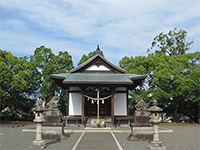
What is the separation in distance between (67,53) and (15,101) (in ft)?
33.9

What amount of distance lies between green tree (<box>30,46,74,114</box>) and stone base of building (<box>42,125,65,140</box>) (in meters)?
16.1

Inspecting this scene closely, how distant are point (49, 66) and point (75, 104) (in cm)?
1008

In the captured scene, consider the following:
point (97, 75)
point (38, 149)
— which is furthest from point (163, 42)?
point (38, 149)

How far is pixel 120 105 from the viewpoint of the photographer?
18812mm

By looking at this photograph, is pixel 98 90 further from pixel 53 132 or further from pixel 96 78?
pixel 53 132

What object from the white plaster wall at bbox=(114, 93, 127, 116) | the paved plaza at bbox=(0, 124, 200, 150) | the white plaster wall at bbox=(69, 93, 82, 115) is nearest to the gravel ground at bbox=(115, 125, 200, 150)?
the paved plaza at bbox=(0, 124, 200, 150)

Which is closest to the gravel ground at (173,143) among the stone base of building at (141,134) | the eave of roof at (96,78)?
the stone base of building at (141,134)

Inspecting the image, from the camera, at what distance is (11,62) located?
24.8m

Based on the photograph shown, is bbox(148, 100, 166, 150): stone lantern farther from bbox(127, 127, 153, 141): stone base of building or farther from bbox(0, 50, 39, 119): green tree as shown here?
bbox(0, 50, 39, 119): green tree

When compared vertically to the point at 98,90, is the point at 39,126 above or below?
below

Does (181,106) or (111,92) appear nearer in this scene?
(111,92)

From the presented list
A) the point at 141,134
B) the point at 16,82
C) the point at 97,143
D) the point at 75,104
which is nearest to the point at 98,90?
the point at 75,104

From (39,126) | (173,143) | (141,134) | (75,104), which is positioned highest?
(75,104)

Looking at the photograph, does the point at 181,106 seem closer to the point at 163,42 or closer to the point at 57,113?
the point at 163,42
